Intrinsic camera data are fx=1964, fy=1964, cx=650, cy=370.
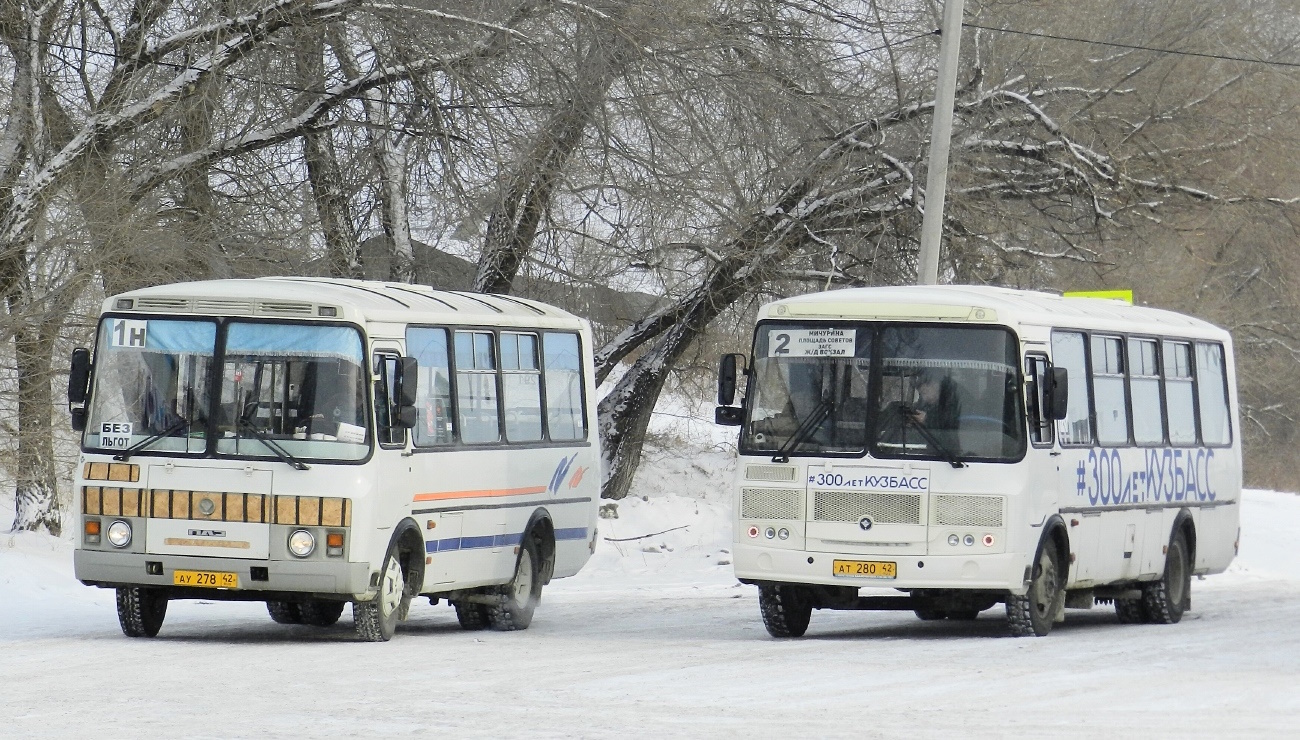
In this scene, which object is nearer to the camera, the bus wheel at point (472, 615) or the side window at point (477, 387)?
the side window at point (477, 387)

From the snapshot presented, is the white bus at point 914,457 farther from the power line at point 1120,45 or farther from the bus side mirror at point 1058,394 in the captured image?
the power line at point 1120,45

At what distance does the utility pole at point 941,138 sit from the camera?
2164 centimetres

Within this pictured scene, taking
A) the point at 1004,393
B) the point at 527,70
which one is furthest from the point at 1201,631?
the point at 527,70

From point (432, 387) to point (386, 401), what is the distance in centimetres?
116

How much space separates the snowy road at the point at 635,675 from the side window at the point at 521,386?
171 centimetres

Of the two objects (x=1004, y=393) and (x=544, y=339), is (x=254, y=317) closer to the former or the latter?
(x=544, y=339)

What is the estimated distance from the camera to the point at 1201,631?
16484 mm

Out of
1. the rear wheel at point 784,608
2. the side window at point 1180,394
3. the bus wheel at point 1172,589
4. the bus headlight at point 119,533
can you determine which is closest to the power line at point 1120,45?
the side window at point 1180,394

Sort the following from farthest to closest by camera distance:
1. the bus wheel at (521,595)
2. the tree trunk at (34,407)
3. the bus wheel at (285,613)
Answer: the tree trunk at (34,407) → the bus wheel at (285,613) → the bus wheel at (521,595)


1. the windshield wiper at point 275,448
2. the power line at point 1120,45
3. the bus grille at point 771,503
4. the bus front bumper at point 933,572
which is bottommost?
the bus front bumper at point 933,572

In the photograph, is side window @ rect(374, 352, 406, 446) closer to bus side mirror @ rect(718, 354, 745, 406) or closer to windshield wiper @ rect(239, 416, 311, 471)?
windshield wiper @ rect(239, 416, 311, 471)

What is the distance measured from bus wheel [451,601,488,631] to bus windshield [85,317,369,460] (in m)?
3.21

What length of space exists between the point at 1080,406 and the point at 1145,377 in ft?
5.93

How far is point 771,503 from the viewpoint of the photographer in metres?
15.0
